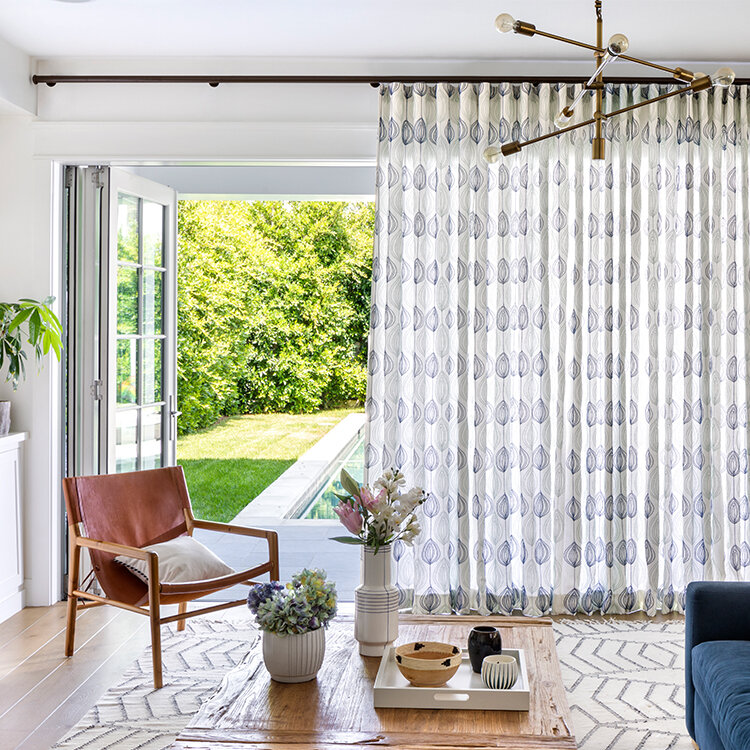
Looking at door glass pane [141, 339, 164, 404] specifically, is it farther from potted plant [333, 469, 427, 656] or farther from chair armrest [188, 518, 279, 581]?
potted plant [333, 469, 427, 656]

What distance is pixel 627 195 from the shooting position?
395 cm

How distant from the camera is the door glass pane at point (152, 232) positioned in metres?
4.36

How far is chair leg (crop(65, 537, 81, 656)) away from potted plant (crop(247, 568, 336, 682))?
1368mm

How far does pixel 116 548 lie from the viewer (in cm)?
304

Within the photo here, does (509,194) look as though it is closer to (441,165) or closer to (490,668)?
(441,165)

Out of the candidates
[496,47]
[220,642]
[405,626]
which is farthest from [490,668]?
[496,47]

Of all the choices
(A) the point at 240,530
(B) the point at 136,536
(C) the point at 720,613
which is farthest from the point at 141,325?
(C) the point at 720,613

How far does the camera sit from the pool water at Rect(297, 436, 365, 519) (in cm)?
817

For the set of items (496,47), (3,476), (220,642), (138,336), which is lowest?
(220,642)

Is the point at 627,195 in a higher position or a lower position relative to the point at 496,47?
lower

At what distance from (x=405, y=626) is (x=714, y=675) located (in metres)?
0.89

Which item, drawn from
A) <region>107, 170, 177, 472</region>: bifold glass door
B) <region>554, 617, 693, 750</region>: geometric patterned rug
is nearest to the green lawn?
<region>107, 170, 177, 472</region>: bifold glass door

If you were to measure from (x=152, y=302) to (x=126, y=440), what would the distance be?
2.52 feet

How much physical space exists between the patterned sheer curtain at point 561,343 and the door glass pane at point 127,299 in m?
1.32
